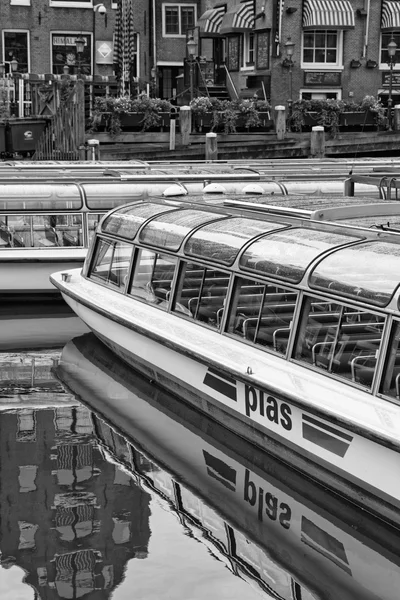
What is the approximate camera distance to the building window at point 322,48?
36.8m

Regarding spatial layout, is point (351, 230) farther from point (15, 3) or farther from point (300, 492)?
point (15, 3)

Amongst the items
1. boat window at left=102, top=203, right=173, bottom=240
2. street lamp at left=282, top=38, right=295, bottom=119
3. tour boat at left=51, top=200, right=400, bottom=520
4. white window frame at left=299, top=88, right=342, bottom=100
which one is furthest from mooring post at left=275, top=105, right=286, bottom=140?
tour boat at left=51, top=200, right=400, bottom=520

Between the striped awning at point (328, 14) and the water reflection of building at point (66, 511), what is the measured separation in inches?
1117

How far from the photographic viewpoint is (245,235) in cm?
1039

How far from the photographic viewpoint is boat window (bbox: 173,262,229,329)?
10711 millimetres

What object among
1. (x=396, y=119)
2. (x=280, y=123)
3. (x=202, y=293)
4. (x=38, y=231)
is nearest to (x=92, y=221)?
(x=38, y=231)

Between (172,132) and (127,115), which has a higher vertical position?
(127,115)

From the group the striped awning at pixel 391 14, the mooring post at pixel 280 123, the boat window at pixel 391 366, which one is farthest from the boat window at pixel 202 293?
the striped awning at pixel 391 14

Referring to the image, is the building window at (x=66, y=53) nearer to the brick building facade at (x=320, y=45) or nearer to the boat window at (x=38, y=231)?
the brick building facade at (x=320, y=45)

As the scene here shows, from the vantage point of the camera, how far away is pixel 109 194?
17047 millimetres

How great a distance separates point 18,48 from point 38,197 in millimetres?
25787

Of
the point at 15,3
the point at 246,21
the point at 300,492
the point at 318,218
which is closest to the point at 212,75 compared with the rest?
the point at 246,21

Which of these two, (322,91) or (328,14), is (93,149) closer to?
(322,91)

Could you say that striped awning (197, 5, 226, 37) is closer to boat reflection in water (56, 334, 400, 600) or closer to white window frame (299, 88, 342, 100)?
white window frame (299, 88, 342, 100)
